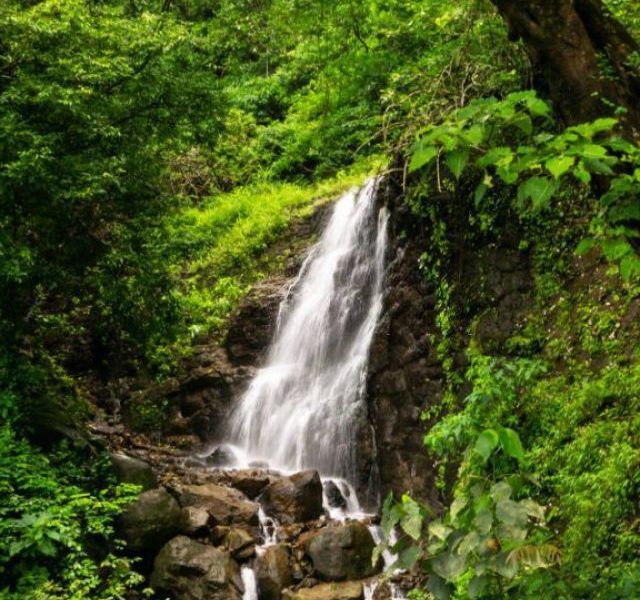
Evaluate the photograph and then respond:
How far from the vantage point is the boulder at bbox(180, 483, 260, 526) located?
26.7ft

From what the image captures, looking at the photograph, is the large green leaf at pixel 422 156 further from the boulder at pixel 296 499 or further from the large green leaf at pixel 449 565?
the boulder at pixel 296 499

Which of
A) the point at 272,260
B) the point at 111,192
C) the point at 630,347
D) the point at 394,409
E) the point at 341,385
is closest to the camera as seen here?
the point at 630,347

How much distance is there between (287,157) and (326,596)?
1445cm

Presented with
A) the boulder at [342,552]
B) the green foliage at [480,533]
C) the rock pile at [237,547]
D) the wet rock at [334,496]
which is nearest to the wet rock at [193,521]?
the rock pile at [237,547]

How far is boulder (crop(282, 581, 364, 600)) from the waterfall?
7.74ft

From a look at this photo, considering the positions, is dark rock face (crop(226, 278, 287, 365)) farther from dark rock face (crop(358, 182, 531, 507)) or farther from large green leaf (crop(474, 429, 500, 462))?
large green leaf (crop(474, 429, 500, 462))

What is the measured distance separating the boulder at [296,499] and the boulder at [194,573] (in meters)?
1.33

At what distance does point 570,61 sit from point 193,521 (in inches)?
251

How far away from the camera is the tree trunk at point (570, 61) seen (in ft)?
10.9

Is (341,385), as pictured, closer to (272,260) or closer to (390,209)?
(390,209)

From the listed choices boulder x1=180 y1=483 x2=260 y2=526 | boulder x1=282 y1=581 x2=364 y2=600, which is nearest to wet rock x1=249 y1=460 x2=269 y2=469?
boulder x1=180 y1=483 x2=260 y2=526

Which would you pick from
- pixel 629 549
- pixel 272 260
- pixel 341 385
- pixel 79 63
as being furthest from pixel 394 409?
pixel 272 260

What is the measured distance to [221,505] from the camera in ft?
27.1

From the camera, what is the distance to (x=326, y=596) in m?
6.78
